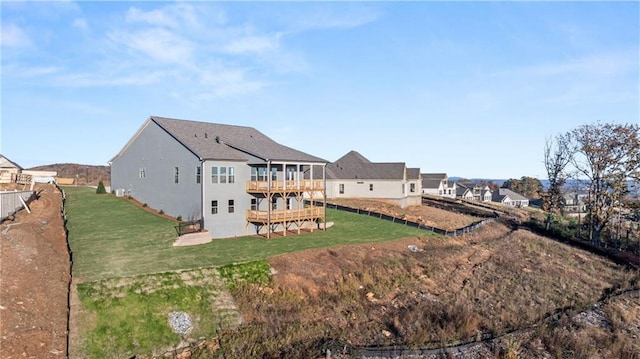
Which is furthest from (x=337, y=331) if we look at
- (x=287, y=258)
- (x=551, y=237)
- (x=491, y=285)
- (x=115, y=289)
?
(x=551, y=237)

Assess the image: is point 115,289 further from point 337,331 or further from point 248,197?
point 248,197

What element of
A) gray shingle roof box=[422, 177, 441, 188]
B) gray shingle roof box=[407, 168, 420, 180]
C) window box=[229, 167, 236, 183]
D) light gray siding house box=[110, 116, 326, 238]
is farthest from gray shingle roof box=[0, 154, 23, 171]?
gray shingle roof box=[422, 177, 441, 188]

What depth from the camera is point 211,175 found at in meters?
25.6

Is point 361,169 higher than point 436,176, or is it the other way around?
point 361,169

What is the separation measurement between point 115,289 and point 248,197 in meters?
13.3

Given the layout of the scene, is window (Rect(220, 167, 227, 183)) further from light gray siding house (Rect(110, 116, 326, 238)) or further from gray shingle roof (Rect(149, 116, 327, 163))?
gray shingle roof (Rect(149, 116, 327, 163))

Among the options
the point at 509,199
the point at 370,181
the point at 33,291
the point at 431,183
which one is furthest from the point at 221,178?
the point at 509,199

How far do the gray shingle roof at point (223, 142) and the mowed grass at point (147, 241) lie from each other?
5.71m

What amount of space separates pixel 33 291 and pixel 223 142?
1706cm

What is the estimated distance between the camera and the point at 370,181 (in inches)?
2060

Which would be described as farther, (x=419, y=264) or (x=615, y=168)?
(x=615, y=168)

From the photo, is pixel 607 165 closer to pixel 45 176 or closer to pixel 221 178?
pixel 221 178

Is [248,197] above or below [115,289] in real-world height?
above

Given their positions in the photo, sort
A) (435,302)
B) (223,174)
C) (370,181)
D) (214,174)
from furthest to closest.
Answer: (370,181), (223,174), (214,174), (435,302)
